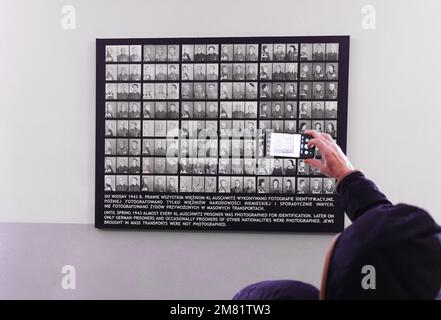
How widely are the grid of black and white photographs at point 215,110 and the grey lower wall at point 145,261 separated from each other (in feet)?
0.68

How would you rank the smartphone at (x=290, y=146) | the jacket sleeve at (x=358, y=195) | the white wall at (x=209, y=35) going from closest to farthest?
the jacket sleeve at (x=358, y=195)
the smartphone at (x=290, y=146)
the white wall at (x=209, y=35)

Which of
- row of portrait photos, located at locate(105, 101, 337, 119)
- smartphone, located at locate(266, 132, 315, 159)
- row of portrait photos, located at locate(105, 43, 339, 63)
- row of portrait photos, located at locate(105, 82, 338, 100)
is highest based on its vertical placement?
row of portrait photos, located at locate(105, 43, 339, 63)

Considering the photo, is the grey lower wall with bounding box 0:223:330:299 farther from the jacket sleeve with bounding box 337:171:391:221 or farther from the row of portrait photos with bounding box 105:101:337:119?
the jacket sleeve with bounding box 337:171:391:221

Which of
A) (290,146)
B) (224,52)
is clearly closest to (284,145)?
(290,146)

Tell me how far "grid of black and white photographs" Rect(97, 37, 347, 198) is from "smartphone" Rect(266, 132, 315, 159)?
0.37 ft

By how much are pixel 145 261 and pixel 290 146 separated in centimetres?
76

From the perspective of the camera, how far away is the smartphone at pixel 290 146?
54.8 inches

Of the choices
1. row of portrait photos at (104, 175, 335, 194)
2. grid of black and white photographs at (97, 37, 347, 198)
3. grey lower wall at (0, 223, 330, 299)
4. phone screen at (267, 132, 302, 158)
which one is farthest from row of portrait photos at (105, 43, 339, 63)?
grey lower wall at (0, 223, 330, 299)

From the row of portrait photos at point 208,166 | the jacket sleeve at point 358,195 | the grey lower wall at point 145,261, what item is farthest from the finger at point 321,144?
the grey lower wall at point 145,261

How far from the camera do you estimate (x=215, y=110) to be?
1590 millimetres

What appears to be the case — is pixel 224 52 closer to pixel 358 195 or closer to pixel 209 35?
pixel 209 35

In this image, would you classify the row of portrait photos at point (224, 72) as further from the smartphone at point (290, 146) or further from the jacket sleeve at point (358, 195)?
the jacket sleeve at point (358, 195)

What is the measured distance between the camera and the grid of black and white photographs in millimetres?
A: 1558
